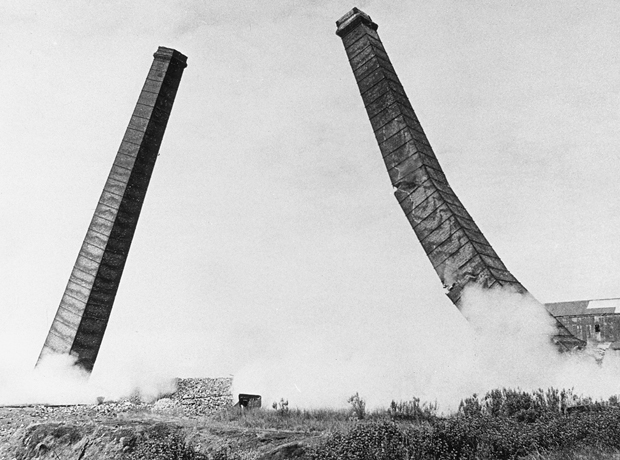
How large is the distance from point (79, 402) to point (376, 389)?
5846 millimetres

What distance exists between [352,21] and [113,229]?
25.1 ft

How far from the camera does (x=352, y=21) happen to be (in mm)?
14805

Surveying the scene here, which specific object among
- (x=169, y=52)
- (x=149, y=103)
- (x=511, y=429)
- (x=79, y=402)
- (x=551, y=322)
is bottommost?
(x=511, y=429)

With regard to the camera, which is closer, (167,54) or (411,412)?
(411,412)

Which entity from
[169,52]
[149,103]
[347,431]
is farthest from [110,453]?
[169,52]

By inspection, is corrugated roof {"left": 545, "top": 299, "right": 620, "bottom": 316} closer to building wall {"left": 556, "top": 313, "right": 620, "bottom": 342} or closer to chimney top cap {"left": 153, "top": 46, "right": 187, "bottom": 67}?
building wall {"left": 556, "top": 313, "right": 620, "bottom": 342}

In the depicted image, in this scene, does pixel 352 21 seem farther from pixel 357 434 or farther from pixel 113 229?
pixel 357 434

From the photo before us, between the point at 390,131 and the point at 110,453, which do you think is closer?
the point at 110,453

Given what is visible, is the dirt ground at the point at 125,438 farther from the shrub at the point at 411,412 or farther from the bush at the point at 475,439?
the shrub at the point at 411,412

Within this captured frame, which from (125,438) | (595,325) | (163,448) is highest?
(595,325)

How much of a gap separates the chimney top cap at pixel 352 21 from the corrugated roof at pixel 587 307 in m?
21.6

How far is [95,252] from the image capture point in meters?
15.5

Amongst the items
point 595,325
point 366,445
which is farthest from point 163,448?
point 595,325

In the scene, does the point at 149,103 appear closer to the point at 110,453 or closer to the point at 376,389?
the point at 376,389
